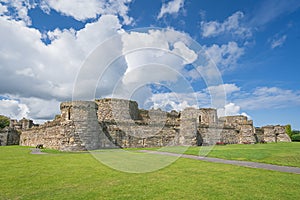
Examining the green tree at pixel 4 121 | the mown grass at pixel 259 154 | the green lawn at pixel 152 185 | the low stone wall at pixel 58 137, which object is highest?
the green tree at pixel 4 121

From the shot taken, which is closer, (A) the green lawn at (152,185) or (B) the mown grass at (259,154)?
(A) the green lawn at (152,185)

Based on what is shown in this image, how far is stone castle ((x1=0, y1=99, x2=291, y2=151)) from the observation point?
17703 millimetres

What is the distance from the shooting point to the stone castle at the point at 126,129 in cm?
1770

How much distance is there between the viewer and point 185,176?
261 inches

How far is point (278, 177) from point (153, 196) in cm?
397

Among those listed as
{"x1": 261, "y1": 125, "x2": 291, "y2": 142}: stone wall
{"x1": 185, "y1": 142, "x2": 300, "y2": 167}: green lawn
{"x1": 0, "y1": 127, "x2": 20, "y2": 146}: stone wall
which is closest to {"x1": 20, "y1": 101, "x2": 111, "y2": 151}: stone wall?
{"x1": 185, "y1": 142, "x2": 300, "y2": 167}: green lawn

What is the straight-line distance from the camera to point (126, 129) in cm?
2111

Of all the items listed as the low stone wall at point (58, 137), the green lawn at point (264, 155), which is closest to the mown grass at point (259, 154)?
the green lawn at point (264, 155)

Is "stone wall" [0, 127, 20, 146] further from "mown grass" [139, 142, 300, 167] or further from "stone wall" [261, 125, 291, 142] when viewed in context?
"stone wall" [261, 125, 291, 142]

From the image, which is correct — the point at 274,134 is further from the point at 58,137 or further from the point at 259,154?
the point at 58,137

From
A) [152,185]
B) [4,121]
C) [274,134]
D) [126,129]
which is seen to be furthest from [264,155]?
[4,121]

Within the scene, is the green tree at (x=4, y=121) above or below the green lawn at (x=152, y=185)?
above

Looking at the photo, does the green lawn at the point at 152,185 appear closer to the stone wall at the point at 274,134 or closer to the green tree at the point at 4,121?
the stone wall at the point at 274,134

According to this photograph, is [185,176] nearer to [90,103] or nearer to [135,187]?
[135,187]
